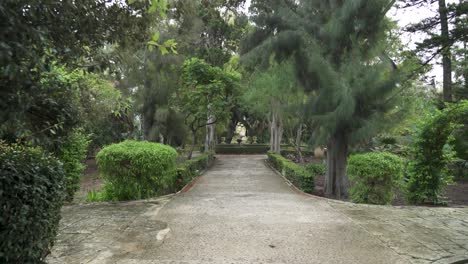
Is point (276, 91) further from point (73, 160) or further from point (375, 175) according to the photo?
point (73, 160)

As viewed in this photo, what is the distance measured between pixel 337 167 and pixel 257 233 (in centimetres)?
561

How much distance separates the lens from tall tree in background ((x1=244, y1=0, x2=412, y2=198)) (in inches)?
330

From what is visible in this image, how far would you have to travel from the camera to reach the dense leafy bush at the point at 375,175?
744cm

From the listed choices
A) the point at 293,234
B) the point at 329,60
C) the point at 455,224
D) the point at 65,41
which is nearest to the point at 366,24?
the point at 329,60

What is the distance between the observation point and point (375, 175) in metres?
7.44

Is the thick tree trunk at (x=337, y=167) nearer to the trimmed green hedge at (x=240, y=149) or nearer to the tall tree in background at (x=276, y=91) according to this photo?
the tall tree in background at (x=276, y=91)

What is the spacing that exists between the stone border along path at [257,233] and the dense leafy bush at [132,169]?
46 cm

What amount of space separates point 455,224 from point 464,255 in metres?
1.84

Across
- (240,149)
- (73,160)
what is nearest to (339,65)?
(73,160)

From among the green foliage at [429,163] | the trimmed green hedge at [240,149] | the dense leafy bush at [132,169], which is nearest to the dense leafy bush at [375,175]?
the green foliage at [429,163]

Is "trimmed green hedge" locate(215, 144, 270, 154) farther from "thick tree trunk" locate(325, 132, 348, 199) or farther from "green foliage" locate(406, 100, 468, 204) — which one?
"green foliage" locate(406, 100, 468, 204)

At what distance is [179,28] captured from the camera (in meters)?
19.0

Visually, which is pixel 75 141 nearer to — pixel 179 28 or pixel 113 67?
pixel 113 67

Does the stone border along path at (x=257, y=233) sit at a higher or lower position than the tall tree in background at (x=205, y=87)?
lower
